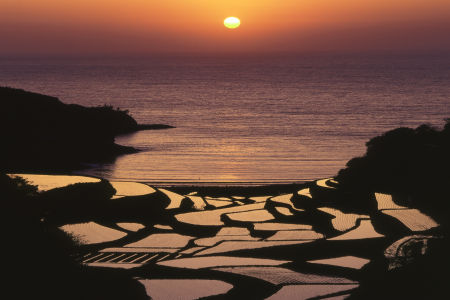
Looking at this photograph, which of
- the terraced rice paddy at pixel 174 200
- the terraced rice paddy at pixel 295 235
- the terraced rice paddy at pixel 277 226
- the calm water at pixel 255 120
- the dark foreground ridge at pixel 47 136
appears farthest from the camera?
the calm water at pixel 255 120

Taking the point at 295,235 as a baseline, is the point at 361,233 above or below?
above

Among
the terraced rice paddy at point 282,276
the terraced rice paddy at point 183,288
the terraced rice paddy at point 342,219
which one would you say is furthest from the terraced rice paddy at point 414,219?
the terraced rice paddy at point 183,288

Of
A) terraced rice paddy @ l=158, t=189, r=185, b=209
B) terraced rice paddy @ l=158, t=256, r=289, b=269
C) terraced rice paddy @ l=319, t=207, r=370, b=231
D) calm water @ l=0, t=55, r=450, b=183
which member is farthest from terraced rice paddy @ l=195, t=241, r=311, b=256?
calm water @ l=0, t=55, r=450, b=183

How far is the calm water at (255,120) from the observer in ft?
171

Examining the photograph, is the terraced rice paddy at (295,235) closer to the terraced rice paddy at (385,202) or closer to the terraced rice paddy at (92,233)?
the terraced rice paddy at (385,202)

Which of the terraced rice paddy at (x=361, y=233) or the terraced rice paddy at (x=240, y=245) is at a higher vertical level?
the terraced rice paddy at (x=361, y=233)

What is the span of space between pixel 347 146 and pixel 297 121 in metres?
25.7

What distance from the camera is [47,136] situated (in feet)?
192

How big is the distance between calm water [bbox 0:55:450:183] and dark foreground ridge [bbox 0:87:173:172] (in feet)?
13.2

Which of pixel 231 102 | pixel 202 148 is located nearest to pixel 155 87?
pixel 231 102

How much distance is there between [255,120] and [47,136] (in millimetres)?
44689

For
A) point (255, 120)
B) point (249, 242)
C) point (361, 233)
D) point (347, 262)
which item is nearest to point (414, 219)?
point (361, 233)

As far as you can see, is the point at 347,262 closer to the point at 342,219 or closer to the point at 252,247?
the point at 252,247

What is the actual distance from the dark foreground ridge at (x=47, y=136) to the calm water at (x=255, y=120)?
401 cm
